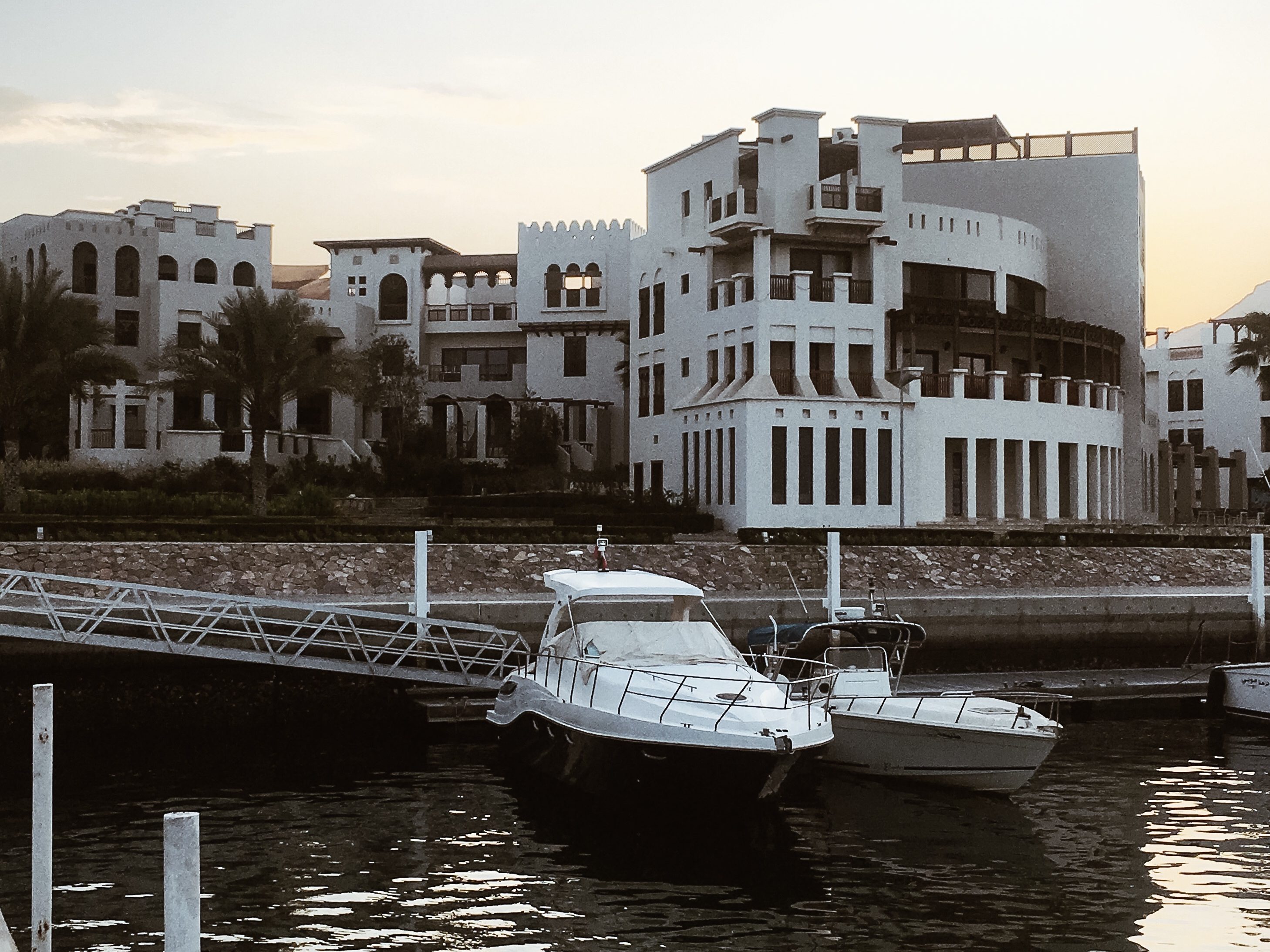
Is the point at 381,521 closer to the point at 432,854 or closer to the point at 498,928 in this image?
the point at 432,854

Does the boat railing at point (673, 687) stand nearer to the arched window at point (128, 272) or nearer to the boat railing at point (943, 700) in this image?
the boat railing at point (943, 700)

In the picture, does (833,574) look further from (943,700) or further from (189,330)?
(189,330)

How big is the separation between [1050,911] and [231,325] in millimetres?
37477

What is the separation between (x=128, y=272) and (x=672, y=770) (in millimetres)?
57282

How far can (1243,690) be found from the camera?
87.5 ft

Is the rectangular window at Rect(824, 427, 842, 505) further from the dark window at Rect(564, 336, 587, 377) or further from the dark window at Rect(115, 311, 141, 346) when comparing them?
the dark window at Rect(115, 311, 141, 346)

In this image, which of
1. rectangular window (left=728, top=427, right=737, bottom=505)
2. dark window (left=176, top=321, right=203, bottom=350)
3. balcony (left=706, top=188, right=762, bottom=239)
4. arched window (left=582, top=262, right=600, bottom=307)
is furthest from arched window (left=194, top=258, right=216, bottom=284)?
rectangular window (left=728, top=427, right=737, bottom=505)

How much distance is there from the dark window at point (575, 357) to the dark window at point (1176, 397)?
38821 millimetres

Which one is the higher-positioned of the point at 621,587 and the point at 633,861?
the point at 621,587

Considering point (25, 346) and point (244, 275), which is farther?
point (244, 275)

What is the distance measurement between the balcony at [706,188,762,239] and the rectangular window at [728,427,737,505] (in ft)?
24.0

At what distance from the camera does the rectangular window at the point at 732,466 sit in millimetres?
48094

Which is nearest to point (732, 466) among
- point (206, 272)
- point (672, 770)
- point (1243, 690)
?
point (1243, 690)

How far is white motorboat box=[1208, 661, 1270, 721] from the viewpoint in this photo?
2633 centimetres
